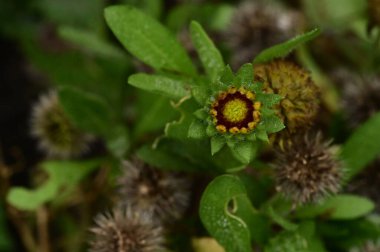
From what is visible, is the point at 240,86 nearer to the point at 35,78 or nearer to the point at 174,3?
the point at 174,3

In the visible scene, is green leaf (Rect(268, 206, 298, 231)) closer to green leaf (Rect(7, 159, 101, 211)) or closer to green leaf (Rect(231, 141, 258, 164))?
green leaf (Rect(231, 141, 258, 164))

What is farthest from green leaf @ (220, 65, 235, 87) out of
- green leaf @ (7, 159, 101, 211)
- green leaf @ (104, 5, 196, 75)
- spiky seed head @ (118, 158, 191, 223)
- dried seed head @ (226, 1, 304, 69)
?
green leaf @ (7, 159, 101, 211)

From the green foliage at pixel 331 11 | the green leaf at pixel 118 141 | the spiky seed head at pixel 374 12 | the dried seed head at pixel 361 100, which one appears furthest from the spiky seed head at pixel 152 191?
the green foliage at pixel 331 11

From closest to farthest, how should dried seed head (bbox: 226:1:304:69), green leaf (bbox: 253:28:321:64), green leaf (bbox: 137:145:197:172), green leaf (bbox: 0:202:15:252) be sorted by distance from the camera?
green leaf (bbox: 253:28:321:64) < green leaf (bbox: 137:145:197:172) < dried seed head (bbox: 226:1:304:69) < green leaf (bbox: 0:202:15:252)

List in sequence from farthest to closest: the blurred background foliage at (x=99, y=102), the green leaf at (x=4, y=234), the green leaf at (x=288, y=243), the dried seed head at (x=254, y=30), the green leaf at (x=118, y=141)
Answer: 1. the green leaf at (x=4, y=234)
2. the dried seed head at (x=254, y=30)
3. the green leaf at (x=118, y=141)
4. the blurred background foliage at (x=99, y=102)
5. the green leaf at (x=288, y=243)

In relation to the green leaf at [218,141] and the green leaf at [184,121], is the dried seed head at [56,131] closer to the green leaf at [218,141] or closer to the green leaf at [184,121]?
the green leaf at [184,121]
